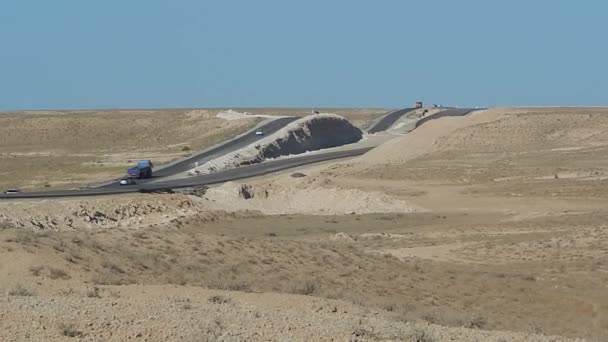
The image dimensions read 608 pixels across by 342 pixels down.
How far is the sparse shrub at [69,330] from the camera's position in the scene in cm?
1200

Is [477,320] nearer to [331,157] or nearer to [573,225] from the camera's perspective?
[573,225]

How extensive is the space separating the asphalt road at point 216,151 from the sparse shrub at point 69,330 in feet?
169

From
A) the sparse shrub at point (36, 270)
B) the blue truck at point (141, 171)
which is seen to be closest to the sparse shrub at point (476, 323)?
the sparse shrub at point (36, 270)

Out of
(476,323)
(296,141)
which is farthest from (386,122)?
(476,323)

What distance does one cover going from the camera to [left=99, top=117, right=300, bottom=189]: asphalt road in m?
76.8

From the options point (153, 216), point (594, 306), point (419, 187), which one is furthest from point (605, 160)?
point (594, 306)

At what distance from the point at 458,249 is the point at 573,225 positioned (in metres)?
7.76

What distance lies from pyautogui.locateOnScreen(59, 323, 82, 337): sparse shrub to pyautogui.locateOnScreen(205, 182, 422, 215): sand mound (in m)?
42.3

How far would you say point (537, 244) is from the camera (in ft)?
118

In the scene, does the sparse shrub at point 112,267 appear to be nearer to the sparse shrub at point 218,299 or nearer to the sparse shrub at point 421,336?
the sparse shrub at point 218,299

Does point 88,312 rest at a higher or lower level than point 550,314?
higher

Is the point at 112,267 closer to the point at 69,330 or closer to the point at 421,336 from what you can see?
the point at 69,330

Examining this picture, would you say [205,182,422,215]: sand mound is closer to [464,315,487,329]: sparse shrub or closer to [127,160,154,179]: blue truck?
[127,160,154,179]: blue truck

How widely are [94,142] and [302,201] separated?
79.9 meters
